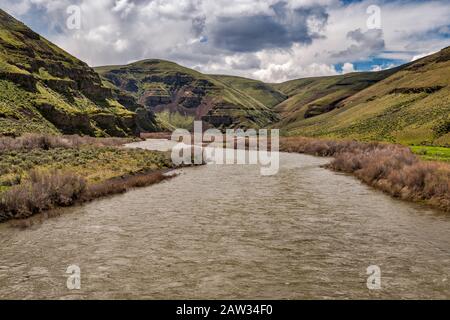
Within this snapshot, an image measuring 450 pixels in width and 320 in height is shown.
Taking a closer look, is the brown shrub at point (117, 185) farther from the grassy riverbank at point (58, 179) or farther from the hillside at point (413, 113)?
the hillside at point (413, 113)

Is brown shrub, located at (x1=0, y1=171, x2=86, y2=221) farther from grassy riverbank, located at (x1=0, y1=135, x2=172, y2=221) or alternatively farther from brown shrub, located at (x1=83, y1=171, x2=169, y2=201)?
brown shrub, located at (x1=83, y1=171, x2=169, y2=201)

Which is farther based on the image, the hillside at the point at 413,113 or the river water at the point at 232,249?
the hillside at the point at 413,113

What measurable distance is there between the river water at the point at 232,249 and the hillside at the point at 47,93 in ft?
161

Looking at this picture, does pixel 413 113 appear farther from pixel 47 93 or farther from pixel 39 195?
pixel 47 93

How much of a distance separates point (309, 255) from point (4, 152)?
37643 millimetres

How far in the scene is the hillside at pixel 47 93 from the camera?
85375mm

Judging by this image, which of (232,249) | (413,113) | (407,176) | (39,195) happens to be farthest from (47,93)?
(232,249)

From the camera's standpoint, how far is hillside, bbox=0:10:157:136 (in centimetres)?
8538

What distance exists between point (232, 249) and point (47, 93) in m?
108

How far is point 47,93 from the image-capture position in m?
107

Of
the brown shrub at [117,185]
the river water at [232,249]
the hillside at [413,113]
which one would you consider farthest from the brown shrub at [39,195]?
the hillside at [413,113]

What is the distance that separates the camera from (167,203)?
84.3ft

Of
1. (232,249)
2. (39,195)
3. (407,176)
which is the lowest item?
(232,249)
